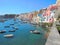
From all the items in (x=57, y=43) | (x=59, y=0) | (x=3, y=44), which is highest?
(x=59, y=0)

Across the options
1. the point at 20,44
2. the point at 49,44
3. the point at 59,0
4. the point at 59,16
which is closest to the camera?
the point at 49,44

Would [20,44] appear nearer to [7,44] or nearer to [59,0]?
[7,44]

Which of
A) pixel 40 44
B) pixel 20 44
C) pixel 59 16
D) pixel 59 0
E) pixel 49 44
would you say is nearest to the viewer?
pixel 49 44

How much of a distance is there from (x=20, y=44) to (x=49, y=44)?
15.6 m

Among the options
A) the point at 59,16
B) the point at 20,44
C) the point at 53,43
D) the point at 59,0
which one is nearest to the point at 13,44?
the point at 20,44

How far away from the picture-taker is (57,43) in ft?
27.5

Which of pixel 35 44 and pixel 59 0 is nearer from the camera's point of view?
pixel 35 44

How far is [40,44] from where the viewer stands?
21906 mm

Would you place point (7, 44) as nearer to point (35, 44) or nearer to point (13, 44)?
point (13, 44)

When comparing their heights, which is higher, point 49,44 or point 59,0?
point 59,0

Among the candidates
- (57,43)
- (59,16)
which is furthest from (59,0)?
(57,43)

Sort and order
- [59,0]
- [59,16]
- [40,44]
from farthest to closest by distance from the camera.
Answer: [59,0] → [59,16] → [40,44]

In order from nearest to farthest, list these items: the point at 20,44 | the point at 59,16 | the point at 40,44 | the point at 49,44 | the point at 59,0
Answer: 1. the point at 49,44
2. the point at 40,44
3. the point at 20,44
4. the point at 59,16
5. the point at 59,0

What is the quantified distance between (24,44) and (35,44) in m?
1.63
